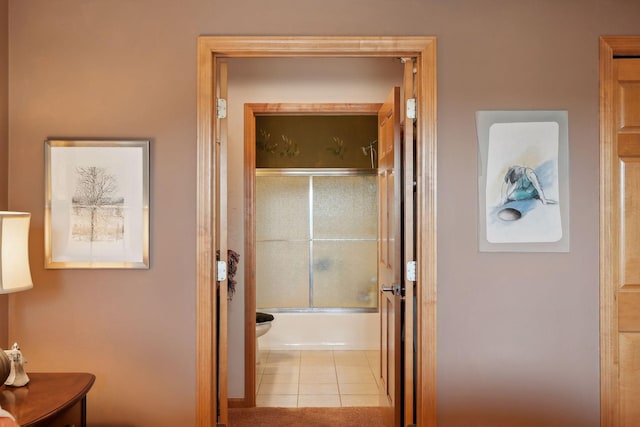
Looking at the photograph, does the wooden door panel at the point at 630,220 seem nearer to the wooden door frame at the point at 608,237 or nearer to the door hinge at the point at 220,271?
the wooden door frame at the point at 608,237

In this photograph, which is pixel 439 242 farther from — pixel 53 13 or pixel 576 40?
pixel 53 13

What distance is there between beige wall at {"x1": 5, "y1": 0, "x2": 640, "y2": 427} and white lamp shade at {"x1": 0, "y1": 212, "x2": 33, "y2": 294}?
0.46 metres

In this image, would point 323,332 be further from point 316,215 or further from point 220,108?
point 220,108

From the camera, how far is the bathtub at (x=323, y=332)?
5859mm

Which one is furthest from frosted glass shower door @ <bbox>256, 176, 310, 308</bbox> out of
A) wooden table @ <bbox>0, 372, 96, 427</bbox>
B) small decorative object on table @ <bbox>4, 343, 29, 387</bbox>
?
small decorative object on table @ <bbox>4, 343, 29, 387</bbox>

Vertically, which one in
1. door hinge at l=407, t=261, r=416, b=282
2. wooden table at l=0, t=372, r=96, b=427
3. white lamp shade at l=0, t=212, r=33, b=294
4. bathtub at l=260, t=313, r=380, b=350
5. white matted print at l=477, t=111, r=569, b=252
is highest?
white matted print at l=477, t=111, r=569, b=252

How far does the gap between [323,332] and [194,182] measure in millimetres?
3630

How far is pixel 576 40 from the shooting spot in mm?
2662

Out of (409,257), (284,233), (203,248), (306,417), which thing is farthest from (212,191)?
(284,233)

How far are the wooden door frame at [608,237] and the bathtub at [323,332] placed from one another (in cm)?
332

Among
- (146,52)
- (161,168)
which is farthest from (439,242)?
(146,52)

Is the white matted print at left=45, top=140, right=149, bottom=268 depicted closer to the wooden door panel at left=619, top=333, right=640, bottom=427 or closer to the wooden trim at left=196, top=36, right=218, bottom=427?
the wooden trim at left=196, top=36, right=218, bottom=427

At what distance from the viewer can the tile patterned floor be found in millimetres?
4082

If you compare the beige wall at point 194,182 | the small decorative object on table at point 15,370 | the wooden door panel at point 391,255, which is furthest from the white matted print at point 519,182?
the small decorative object on table at point 15,370
